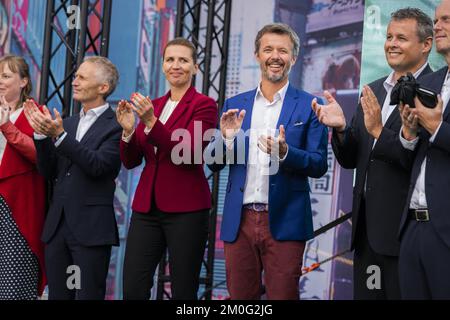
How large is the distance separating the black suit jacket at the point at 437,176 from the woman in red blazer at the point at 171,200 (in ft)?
3.78

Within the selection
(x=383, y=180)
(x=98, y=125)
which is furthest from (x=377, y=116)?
(x=98, y=125)

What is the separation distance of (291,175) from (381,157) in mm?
510

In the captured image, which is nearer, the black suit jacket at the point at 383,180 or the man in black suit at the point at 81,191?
the black suit jacket at the point at 383,180

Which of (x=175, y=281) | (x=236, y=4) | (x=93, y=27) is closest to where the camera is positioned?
(x=175, y=281)

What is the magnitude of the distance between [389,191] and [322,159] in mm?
378

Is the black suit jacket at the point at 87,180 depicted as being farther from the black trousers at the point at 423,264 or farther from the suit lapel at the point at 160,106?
the black trousers at the point at 423,264

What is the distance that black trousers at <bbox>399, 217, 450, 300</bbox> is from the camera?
111 inches

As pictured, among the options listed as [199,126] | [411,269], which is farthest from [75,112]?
[411,269]

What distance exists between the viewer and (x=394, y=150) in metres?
3.05

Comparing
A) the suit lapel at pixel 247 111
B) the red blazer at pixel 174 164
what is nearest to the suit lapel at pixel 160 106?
the red blazer at pixel 174 164

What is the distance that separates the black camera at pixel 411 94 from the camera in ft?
9.30

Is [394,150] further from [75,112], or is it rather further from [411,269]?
[75,112]

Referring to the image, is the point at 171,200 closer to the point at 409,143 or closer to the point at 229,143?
the point at 229,143

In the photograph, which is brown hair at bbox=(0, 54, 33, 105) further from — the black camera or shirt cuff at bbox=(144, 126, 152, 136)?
the black camera
